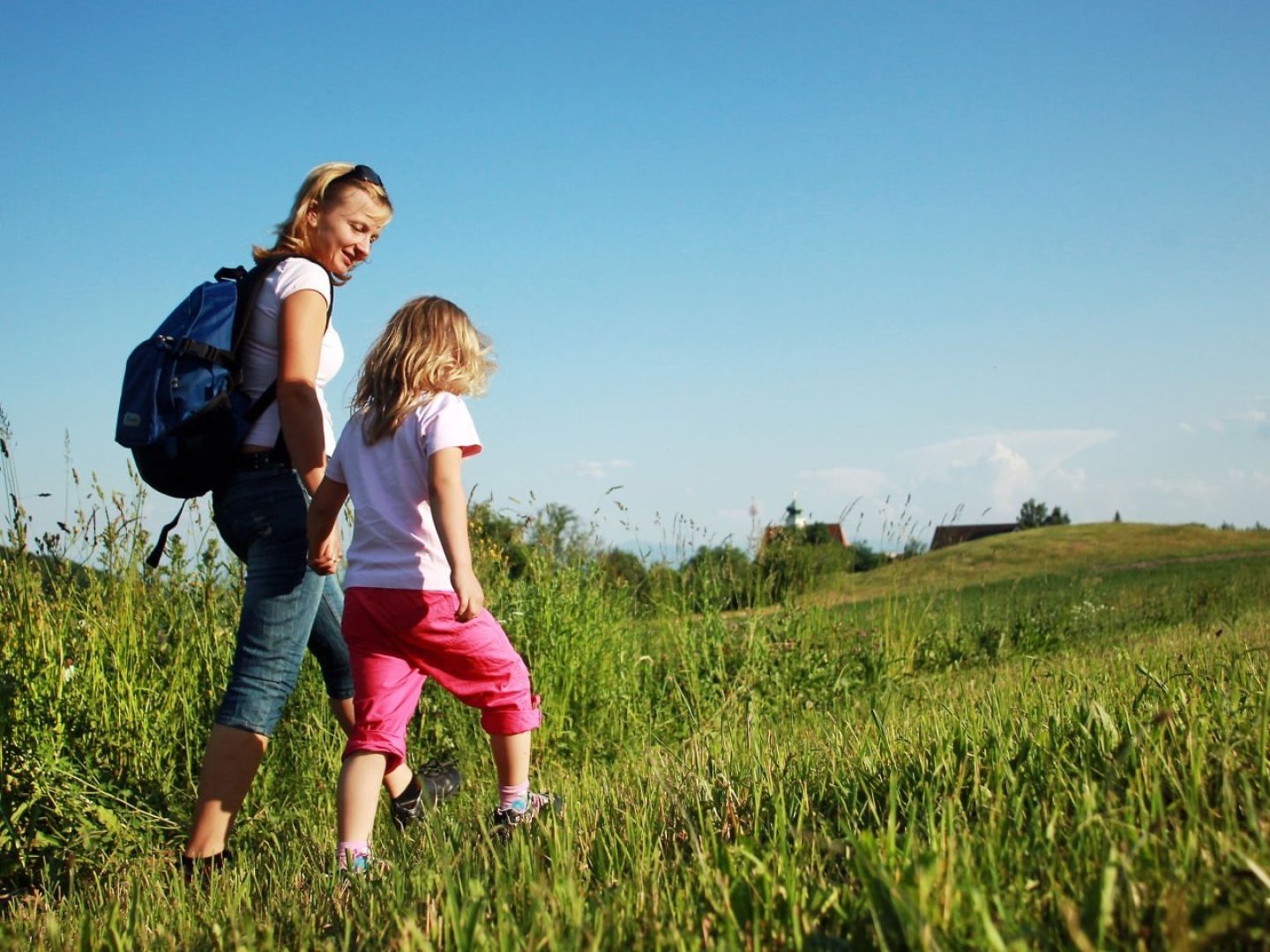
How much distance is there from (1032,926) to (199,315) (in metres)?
2.98

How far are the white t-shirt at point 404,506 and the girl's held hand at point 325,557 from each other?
0.11m

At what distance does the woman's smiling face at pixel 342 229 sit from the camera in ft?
11.9

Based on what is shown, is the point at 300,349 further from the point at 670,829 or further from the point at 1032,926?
the point at 1032,926

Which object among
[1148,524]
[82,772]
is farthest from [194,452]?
[1148,524]

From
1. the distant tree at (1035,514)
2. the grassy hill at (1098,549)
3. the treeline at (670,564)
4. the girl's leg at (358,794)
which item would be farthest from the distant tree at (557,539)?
the distant tree at (1035,514)

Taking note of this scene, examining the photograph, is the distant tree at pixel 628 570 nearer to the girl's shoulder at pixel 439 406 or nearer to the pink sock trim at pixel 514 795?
the pink sock trim at pixel 514 795

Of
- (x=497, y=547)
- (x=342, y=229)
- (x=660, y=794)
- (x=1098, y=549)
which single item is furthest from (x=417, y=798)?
(x=1098, y=549)

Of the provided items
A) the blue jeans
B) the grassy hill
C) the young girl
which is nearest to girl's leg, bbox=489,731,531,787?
the young girl

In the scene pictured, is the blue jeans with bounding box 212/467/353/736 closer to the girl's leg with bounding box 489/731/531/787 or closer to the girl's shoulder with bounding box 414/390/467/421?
the girl's shoulder with bounding box 414/390/467/421

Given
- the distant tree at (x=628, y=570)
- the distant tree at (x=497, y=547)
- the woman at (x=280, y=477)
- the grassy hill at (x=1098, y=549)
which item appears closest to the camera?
the woman at (x=280, y=477)

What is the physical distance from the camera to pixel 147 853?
387 cm

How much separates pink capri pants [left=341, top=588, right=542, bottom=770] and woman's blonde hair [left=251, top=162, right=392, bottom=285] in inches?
46.2

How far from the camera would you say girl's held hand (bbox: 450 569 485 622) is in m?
3.09

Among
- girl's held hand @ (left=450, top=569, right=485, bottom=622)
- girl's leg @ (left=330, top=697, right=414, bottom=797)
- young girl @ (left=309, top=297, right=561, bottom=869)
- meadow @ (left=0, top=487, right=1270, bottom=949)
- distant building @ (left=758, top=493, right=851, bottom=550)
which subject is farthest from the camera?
distant building @ (left=758, top=493, right=851, bottom=550)
